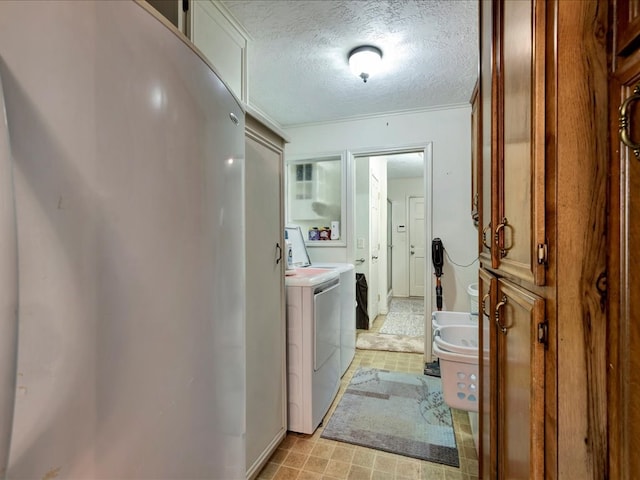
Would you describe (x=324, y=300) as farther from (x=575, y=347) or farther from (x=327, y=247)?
(x=575, y=347)

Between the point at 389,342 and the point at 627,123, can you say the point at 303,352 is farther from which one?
the point at 389,342

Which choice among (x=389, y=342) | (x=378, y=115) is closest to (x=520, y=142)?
(x=378, y=115)

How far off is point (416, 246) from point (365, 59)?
4.59m

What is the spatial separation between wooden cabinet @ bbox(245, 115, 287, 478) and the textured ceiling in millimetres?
735

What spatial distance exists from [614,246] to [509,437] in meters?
0.61

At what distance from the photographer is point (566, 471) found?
1.78 ft

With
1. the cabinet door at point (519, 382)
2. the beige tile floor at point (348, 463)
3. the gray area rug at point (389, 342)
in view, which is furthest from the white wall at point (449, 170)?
the cabinet door at point (519, 382)

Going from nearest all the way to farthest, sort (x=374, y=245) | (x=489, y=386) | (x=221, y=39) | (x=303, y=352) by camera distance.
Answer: (x=489, y=386)
(x=221, y=39)
(x=303, y=352)
(x=374, y=245)

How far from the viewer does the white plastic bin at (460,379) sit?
5.14 ft

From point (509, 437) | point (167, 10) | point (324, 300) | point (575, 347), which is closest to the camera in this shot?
point (575, 347)

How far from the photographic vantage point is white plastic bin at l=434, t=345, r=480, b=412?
5.14 feet

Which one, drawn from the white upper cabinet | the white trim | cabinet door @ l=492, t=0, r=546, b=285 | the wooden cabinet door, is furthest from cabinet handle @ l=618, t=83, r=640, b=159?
the white trim

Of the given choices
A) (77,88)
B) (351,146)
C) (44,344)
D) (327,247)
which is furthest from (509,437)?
(351,146)

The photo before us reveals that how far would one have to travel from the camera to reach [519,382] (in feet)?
2.33
